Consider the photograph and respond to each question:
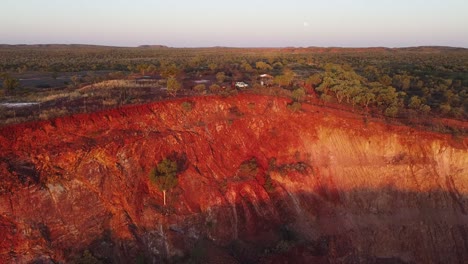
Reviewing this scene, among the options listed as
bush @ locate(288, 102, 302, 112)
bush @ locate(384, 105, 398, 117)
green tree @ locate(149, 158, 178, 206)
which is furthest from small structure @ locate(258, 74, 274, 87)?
green tree @ locate(149, 158, 178, 206)

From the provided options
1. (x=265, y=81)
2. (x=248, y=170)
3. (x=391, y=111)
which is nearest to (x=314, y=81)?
(x=265, y=81)

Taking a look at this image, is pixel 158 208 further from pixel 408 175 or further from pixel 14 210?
pixel 408 175

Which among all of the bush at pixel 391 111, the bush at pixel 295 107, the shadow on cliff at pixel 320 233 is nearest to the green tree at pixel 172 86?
the bush at pixel 295 107

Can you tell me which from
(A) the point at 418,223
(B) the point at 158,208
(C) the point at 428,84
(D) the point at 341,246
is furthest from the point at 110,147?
(C) the point at 428,84

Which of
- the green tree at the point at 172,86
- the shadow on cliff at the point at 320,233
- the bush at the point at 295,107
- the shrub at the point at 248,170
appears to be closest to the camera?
the shadow on cliff at the point at 320,233

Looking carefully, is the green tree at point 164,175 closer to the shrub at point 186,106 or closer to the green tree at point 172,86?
the shrub at point 186,106

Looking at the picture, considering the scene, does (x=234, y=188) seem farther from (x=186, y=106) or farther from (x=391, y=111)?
(x=391, y=111)
